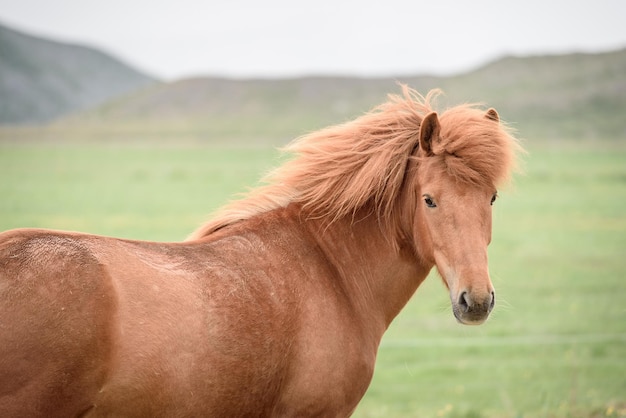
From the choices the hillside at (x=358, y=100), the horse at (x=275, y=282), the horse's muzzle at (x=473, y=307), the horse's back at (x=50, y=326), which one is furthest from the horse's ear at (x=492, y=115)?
the hillside at (x=358, y=100)

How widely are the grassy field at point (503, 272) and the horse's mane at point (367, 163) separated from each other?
44 centimetres

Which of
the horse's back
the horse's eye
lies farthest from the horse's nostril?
the horse's back

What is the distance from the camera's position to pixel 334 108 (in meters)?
125

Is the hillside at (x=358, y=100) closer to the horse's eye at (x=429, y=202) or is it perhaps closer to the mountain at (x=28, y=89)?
the mountain at (x=28, y=89)

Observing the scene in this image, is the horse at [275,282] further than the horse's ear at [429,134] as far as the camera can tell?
No

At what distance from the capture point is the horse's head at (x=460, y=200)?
3523 mm

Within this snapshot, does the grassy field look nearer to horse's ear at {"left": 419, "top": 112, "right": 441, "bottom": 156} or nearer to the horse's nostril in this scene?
the horse's nostril

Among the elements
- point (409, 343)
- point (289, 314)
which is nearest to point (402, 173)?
point (289, 314)

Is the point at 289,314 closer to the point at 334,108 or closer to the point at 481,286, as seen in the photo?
the point at 481,286

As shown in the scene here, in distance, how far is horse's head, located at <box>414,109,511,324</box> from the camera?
3.52 meters

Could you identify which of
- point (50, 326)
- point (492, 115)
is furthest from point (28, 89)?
point (50, 326)

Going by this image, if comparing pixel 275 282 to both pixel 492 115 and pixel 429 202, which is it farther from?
pixel 492 115

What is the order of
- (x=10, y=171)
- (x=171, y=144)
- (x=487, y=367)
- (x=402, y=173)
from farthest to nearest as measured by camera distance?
(x=171, y=144) < (x=10, y=171) < (x=487, y=367) < (x=402, y=173)

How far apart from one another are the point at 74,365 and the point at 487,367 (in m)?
9.80
